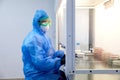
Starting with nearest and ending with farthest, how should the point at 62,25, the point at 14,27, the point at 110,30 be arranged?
the point at 110,30 → the point at 62,25 → the point at 14,27

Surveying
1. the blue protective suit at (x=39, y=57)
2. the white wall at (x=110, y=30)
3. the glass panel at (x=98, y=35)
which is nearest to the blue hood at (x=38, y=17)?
the blue protective suit at (x=39, y=57)

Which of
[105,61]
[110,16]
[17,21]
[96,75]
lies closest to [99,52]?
[105,61]

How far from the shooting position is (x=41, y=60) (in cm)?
153

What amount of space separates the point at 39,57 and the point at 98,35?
0.58 metres

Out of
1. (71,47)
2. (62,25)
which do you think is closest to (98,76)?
(71,47)

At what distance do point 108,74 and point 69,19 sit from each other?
0.50 meters

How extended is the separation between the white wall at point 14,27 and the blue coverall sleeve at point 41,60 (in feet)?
8.84

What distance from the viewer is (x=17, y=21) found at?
165 inches

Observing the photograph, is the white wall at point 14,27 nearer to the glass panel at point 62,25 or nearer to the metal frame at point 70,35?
the glass panel at point 62,25

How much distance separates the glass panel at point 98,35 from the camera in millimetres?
1499

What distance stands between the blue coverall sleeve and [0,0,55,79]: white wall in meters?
2.69

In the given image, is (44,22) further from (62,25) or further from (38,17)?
(62,25)

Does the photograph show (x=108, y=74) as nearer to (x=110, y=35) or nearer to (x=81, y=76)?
(x=81, y=76)

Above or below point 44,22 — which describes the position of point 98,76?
below
